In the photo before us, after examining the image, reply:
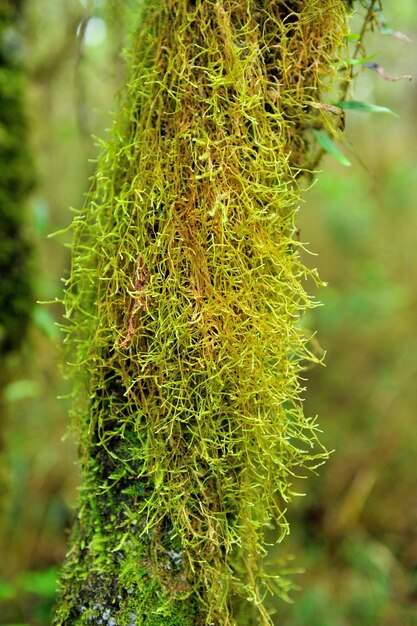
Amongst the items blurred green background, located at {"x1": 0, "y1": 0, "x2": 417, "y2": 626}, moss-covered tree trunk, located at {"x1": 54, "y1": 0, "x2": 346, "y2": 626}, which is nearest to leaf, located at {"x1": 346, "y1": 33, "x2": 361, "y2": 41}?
moss-covered tree trunk, located at {"x1": 54, "y1": 0, "x2": 346, "y2": 626}

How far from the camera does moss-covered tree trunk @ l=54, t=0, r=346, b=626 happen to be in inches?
34.8

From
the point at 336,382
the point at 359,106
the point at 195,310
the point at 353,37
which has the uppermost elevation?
the point at 353,37

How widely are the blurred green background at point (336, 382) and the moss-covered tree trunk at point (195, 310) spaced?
4.45 ft

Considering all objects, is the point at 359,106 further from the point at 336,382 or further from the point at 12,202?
the point at 336,382

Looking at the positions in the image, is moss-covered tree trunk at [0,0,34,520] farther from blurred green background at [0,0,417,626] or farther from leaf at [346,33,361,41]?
leaf at [346,33,361,41]

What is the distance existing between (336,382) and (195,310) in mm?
3397

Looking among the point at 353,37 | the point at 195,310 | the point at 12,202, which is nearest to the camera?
the point at 195,310

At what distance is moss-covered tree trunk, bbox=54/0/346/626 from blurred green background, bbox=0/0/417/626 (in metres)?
1.36

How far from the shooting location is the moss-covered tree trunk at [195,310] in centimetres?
88

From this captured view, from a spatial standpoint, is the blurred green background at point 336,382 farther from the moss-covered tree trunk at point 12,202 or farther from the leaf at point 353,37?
the leaf at point 353,37

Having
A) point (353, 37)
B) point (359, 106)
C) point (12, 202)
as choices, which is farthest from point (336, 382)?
point (353, 37)

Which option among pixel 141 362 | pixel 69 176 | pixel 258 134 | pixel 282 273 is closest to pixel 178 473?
pixel 141 362

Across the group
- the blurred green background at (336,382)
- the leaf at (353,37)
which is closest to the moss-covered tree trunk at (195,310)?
the leaf at (353,37)

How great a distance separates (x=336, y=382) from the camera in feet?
13.4
